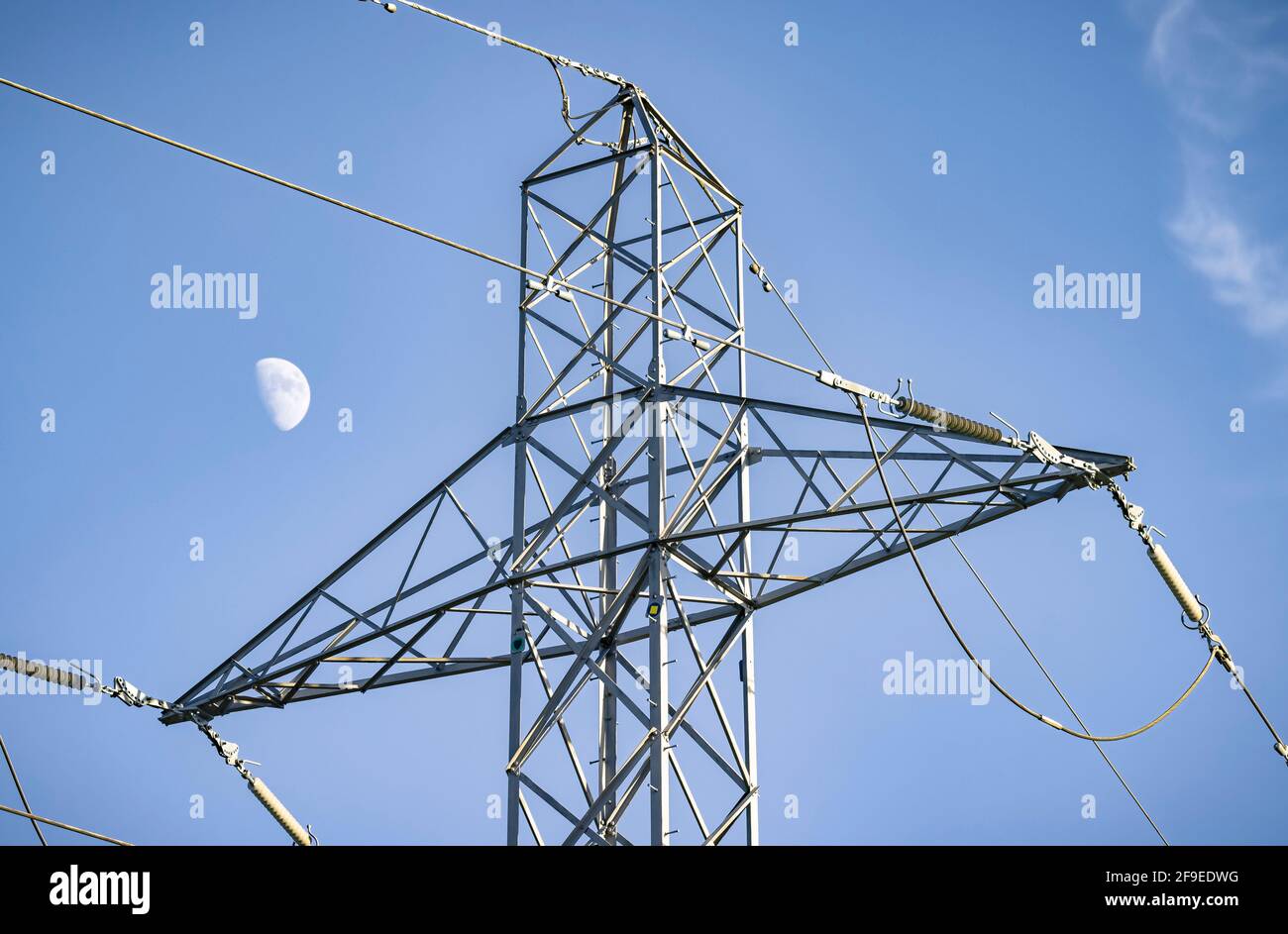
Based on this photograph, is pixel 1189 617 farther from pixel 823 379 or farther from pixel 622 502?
pixel 622 502

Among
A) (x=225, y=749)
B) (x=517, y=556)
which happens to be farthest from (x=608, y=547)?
(x=225, y=749)

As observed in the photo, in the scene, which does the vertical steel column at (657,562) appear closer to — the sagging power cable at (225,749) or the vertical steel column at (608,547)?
the vertical steel column at (608,547)

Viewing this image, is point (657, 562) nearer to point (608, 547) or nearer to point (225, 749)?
point (608, 547)

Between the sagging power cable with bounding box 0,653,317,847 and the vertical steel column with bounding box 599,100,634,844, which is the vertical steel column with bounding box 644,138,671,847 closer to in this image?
the vertical steel column with bounding box 599,100,634,844
